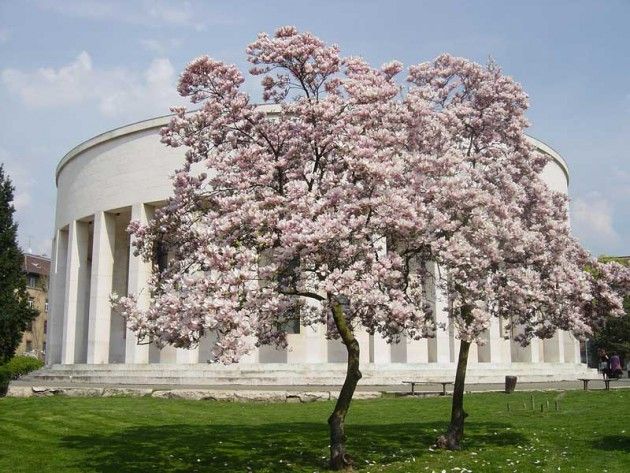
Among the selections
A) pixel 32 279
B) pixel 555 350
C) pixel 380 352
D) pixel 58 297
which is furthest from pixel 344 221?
pixel 32 279

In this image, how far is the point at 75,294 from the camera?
48281mm

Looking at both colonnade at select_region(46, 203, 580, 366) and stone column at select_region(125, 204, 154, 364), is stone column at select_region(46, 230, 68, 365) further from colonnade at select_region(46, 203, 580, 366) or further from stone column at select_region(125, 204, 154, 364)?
stone column at select_region(125, 204, 154, 364)

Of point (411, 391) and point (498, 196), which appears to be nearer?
point (498, 196)

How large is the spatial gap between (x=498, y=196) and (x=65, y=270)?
42425mm

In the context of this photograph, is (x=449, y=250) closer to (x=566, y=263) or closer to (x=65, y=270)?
(x=566, y=263)

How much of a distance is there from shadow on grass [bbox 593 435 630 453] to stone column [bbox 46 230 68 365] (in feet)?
139

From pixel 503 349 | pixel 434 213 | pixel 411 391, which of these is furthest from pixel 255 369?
pixel 434 213

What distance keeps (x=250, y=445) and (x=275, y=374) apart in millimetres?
19215

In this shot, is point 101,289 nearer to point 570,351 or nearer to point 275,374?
point 275,374

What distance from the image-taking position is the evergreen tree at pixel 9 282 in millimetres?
36031

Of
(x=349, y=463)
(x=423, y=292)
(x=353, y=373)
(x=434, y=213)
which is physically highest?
(x=434, y=213)

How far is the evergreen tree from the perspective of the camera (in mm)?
36031

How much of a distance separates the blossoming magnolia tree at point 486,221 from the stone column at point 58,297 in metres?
39.7

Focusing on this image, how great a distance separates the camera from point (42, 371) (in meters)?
45.1
